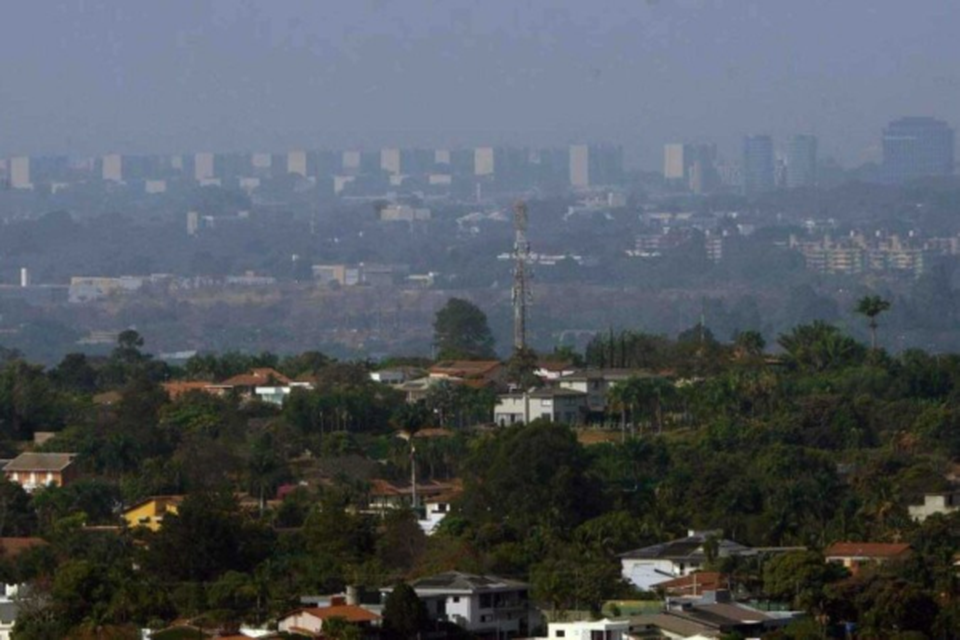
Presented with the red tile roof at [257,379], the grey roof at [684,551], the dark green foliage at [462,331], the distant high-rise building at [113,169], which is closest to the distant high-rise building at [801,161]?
the distant high-rise building at [113,169]

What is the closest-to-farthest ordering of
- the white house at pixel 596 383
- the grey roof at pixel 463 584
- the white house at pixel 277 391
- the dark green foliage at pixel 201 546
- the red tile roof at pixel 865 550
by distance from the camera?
1. the grey roof at pixel 463 584
2. the red tile roof at pixel 865 550
3. the dark green foliage at pixel 201 546
4. the white house at pixel 596 383
5. the white house at pixel 277 391

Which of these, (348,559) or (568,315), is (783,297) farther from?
(348,559)

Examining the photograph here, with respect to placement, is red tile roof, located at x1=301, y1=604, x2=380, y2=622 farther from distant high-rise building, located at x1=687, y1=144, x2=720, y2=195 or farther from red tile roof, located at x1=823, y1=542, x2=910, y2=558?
distant high-rise building, located at x1=687, y1=144, x2=720, y2=195

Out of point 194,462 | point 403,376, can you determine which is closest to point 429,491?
point 194,462

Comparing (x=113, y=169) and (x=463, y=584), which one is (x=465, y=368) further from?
(x=113, y=169)

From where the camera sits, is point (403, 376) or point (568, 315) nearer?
point (403, 376)

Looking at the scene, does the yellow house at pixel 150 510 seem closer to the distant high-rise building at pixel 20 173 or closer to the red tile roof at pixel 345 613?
the red tile roof at pixel 345 613
